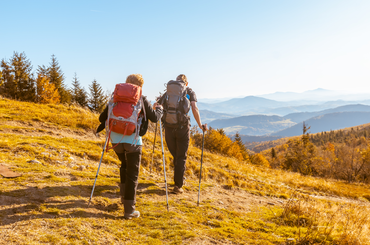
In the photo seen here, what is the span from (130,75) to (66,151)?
4.96m

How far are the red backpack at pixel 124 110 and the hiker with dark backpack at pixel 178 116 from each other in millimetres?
1651

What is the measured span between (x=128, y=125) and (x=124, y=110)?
11.1 inches

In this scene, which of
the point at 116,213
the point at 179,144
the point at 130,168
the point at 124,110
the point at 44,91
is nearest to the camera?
the point at 124,110

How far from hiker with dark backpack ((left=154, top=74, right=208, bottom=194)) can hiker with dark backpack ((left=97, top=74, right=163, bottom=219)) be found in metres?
1.50

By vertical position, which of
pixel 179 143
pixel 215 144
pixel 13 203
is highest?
pixel 179 143

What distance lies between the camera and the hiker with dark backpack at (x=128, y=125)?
388cm

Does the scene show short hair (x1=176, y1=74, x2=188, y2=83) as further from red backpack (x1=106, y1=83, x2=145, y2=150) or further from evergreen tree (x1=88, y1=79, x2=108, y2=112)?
evergreen tree (x1=88, y1=79, x2=108, y2=112)

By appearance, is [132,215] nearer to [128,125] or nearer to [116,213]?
[116,213]

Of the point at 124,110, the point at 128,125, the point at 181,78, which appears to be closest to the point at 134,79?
the point at 124,110

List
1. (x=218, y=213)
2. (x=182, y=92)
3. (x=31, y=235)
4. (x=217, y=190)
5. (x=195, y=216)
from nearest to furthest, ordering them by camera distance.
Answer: (x=31, y=235) < (x=195, y=216) < (x=218, y=213) < (x=182, y=92) < (x=217, y=190)

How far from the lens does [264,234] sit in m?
4.17

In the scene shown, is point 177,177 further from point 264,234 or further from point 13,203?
point 13,203

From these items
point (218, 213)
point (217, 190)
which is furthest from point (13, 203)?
point (217, 190)

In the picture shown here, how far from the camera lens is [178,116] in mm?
5676
